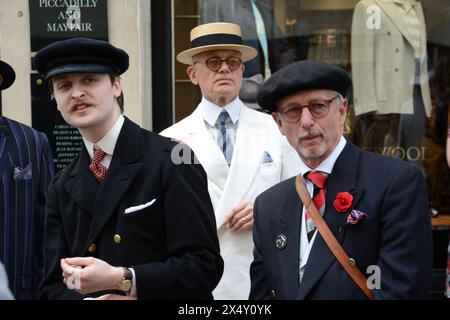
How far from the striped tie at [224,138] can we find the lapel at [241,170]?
6cm

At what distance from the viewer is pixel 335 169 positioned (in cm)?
335

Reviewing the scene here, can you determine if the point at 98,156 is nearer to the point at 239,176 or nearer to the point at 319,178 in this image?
the point at 319,178

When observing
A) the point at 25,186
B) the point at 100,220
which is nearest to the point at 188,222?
the point at 100,220

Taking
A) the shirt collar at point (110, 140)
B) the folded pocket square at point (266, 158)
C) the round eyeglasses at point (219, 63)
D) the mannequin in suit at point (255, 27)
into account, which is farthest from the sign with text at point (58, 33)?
the shirt collar at point (110, 140)

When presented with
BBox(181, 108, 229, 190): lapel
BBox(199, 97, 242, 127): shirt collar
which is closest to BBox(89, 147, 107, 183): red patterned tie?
BBox(181, 108, 229, 190): lapel

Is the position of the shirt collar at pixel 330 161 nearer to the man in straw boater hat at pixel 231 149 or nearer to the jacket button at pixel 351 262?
the jacket button at pixel 351 262

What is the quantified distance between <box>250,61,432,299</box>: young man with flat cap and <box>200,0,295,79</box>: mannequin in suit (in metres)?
3.39

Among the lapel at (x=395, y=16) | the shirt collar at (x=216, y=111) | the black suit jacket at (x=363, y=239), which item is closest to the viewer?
the black suit jacket at (x=363, y=239)

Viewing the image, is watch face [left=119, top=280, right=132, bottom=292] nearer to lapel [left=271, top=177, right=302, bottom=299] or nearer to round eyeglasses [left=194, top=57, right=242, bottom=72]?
lapel [left=271, top=177, right=302, bottom=299]

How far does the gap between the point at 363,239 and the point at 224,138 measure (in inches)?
89.3

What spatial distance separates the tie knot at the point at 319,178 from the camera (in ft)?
11.0

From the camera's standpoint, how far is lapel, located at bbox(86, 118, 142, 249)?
132 inches

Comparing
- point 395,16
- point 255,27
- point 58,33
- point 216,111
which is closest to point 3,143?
point 216,111

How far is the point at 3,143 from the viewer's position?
4727 mm
